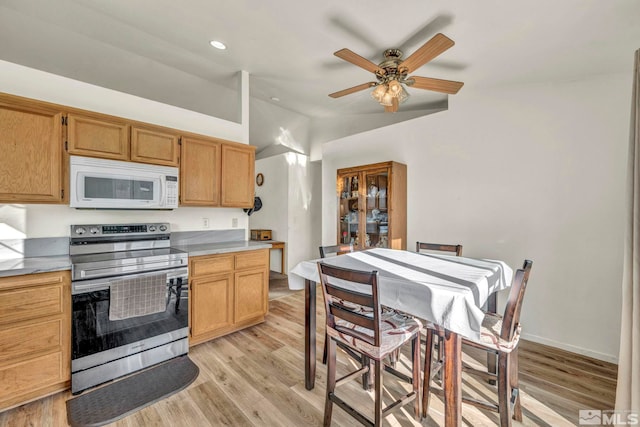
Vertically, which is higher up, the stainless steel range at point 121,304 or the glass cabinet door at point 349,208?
the glass cabinet door at point 349,208

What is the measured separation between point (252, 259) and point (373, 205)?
174cm

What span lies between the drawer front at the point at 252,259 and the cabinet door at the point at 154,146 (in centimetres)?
115

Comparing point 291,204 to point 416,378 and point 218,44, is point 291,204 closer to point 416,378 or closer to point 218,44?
point 218,44

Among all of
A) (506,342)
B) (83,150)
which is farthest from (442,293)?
(83,150)

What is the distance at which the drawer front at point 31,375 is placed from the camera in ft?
5.73

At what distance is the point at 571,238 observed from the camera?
255 centimetres

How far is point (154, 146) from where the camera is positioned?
2617mm

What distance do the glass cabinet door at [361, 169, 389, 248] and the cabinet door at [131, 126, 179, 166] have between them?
2.31m

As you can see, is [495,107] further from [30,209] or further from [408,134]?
[30,209]

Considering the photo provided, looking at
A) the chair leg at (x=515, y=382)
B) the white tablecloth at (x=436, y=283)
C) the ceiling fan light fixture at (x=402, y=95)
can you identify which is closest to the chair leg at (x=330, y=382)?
the white tablecloth at (x=436, y=283)

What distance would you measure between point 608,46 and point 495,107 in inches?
37.4

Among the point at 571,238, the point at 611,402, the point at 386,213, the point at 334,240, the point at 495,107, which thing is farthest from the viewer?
the point at 334,240

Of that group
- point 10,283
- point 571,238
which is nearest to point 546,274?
point 571,238

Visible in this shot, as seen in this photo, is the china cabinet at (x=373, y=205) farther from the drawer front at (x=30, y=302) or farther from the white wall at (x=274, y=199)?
the drawer front at (x=30, y=302)
